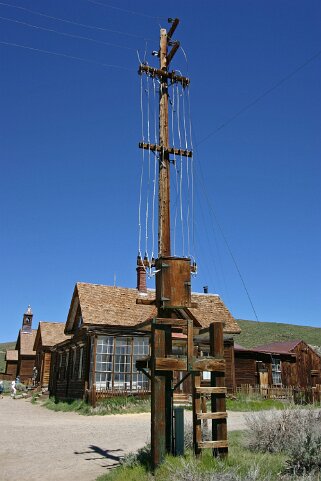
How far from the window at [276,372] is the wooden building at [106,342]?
7.00m

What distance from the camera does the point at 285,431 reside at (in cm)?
888

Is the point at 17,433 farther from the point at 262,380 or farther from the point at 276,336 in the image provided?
the point at 276,336

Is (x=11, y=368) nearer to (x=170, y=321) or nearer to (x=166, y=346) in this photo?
(x=166, y=346)

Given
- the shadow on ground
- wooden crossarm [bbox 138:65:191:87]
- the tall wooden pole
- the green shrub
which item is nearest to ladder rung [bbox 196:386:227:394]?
the green shrub

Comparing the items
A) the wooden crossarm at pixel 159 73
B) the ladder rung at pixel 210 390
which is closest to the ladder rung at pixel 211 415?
the ladder rung at pixel 210 390

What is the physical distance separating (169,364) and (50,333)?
107 ft

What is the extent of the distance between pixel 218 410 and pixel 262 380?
24091 millimetres

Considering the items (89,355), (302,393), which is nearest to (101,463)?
(89,355)

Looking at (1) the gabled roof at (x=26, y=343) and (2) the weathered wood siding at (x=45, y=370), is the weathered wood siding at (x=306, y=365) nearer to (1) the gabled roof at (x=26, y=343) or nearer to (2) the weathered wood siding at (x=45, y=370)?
(2) the weathered wood siding at (x=45, y=370)

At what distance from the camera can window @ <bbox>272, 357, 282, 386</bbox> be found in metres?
30.8

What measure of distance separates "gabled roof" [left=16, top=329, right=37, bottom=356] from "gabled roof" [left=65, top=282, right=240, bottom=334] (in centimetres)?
2201

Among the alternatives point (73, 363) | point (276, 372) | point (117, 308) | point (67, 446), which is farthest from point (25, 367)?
point (67, 446)

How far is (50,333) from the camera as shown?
37906mm

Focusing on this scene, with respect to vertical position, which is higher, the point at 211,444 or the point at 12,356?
the point at 12,356
